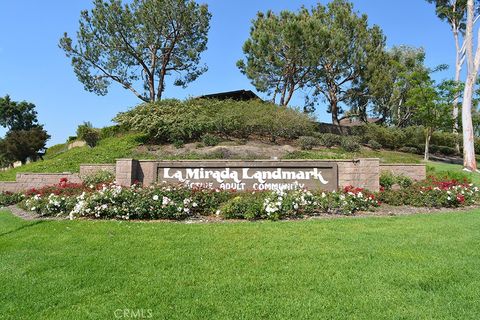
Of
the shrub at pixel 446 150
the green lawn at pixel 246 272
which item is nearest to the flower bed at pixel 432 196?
the green lawn at pixel 246 272

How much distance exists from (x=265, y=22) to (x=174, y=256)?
2397 cm

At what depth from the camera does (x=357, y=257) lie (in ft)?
13.2

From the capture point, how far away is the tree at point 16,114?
5700 cm

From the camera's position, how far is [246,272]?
11.8 feet

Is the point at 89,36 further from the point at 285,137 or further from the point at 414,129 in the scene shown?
the point at 414,129

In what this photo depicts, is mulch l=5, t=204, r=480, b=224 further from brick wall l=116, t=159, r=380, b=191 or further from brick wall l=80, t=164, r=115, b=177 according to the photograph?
brick wall l=80, t=164, r=115, b=177

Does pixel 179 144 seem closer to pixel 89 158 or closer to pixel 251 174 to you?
pixel 89 158

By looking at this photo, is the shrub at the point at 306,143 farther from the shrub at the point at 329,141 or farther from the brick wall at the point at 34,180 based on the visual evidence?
the brick wall at the point at 34,180

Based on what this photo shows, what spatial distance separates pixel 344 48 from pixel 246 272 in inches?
981

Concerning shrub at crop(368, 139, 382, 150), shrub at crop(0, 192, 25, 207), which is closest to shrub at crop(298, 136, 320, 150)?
shrub at crop(368, 139, 382, 150)

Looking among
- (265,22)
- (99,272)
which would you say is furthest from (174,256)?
(265,22)

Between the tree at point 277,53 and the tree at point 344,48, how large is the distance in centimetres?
105

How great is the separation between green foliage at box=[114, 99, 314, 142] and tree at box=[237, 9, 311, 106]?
5678 mm

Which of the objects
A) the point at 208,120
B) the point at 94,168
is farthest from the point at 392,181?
the point at 208,120
